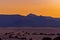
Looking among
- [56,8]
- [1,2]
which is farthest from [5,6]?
[56,8]

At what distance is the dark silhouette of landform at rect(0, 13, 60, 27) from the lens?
12.1m

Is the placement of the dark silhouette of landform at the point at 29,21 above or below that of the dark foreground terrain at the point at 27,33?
above

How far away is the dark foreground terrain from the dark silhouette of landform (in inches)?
4.3

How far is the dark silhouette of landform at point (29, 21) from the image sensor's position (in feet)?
39.7

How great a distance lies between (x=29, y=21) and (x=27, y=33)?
11.5 inches

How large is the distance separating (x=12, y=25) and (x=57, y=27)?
2.69ft

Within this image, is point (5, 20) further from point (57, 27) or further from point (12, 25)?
point (57, 27)

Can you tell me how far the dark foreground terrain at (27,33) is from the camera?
12.0m

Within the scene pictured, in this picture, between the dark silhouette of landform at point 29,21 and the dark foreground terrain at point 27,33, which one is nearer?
the dark foreground terrain at point 27,33

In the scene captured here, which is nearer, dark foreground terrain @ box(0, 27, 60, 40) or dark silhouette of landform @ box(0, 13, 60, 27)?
dark foreground terrain @ box(0, 27, 60, 40)

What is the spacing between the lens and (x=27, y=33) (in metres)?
12.0

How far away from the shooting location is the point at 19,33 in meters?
12.0

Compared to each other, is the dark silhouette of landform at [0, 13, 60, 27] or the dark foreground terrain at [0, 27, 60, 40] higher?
the dark silhouette of landform at [0, 13, 60, 27]

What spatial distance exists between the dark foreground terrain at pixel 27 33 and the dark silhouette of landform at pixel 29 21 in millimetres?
109
